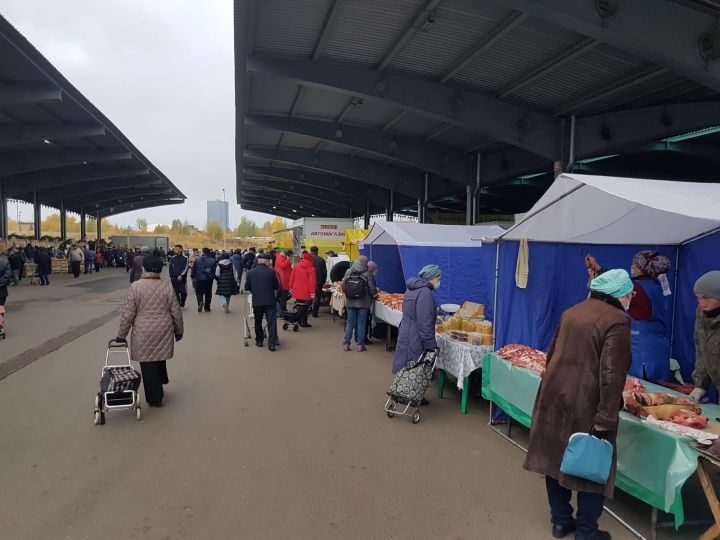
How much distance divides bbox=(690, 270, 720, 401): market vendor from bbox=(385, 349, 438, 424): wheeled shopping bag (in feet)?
8.14

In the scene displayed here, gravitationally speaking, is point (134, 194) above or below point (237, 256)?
above

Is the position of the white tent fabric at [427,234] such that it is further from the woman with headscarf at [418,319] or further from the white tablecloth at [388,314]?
the woman with headscarf at [418,319]

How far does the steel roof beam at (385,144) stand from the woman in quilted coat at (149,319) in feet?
38.7

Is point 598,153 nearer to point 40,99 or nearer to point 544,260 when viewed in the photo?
point 544,260

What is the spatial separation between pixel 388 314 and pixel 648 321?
4.43 meters

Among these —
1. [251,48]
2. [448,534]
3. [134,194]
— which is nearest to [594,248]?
[448,534]

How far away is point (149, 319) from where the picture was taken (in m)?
5.40

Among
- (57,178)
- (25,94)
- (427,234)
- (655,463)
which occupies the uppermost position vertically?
(25,94)

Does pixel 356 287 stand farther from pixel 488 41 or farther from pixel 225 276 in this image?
pixel 225 276

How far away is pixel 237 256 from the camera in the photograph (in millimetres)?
17766

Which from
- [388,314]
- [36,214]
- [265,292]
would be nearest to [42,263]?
[36,214]

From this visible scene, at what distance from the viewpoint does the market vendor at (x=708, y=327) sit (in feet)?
11.5

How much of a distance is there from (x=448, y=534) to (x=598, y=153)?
38.9 ft

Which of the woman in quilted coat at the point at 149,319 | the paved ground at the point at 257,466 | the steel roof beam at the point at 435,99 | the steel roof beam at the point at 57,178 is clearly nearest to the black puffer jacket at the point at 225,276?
the steel roof beam at the point at 435,99
